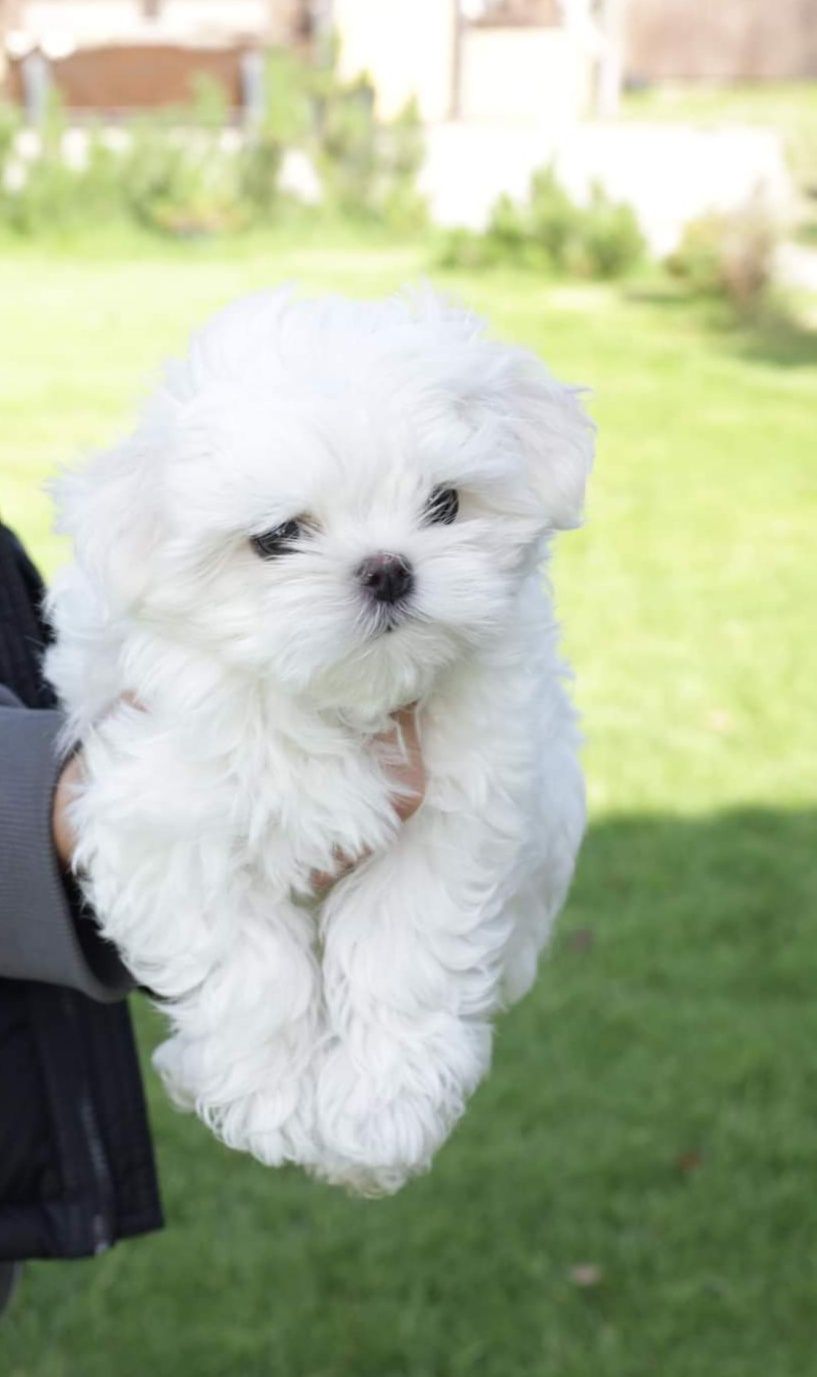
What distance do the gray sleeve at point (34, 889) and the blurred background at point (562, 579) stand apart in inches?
18.1

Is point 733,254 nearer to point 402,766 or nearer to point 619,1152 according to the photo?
point 619,1152

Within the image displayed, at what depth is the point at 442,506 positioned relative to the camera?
75.3 inches

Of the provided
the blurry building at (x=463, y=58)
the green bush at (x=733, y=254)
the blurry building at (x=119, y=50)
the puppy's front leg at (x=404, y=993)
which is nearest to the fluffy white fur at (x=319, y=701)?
the puppy's front leg at (x=404, y=993)

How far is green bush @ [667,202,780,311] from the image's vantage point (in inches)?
572

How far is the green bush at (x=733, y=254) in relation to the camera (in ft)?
47.7

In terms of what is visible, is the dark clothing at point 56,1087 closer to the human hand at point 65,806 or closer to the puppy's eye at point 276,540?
the human hand at point 65,806

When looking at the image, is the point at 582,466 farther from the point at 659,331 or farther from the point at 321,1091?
the point at 659,331

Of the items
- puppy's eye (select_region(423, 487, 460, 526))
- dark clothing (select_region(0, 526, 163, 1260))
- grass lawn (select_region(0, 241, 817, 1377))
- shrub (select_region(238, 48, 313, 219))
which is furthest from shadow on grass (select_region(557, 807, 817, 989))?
shrub (select_region(238, 48, 313, 219))

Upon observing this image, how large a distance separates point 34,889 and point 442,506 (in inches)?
26.9

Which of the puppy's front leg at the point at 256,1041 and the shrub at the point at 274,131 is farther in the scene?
the shrub at the point at 274,131

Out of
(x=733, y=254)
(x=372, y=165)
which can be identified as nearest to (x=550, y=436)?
(x=733, y=254)

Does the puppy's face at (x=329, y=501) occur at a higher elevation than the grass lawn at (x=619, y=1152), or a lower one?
higher

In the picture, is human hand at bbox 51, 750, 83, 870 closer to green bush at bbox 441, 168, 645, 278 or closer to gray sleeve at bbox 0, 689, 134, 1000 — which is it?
gray sleeve at bbox 0, 689, 134, 1000

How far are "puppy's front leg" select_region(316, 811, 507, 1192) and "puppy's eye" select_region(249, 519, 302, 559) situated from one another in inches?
17.6
